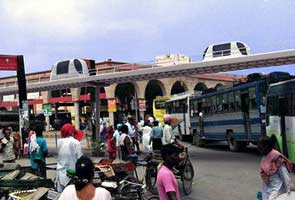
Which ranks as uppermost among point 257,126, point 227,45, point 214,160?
point 227,45

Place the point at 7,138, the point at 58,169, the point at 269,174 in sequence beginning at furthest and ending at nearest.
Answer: the point at 7,138 → the point at 58,169 → the point at 269,174

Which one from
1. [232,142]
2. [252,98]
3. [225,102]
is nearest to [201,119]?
[225,102]

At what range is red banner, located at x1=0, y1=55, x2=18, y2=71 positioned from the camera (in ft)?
80.2

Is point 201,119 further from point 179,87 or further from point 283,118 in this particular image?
point 179,87

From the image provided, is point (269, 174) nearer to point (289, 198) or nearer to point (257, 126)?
point (289, 198)

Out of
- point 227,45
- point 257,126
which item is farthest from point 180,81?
point 257,126

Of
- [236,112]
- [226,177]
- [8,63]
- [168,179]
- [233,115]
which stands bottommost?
[226,177]

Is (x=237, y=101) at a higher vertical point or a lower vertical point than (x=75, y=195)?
higher

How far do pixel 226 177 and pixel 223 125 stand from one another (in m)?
9.61

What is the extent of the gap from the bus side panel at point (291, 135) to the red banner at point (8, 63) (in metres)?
14.4

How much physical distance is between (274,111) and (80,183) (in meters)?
13.3

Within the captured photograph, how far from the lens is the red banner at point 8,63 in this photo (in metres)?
24.4

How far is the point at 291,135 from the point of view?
14883 mm

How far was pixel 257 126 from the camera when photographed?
2064 cm
